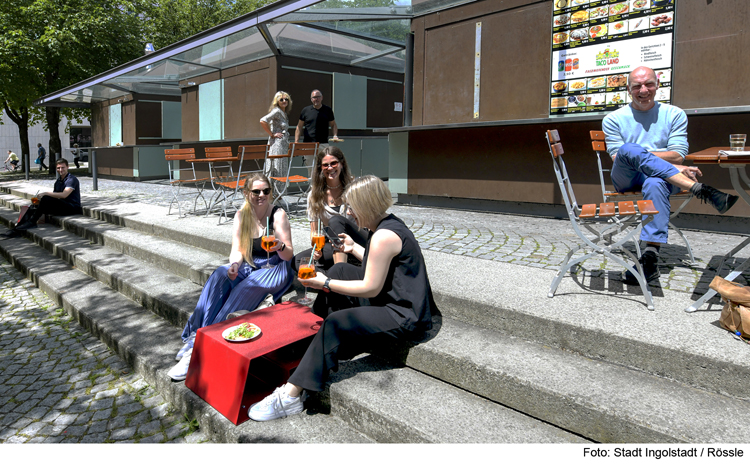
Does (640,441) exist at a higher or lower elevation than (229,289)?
lower

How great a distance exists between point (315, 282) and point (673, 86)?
5.27m

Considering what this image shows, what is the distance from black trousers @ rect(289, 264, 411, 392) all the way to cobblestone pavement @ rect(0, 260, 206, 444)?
0.76 metres

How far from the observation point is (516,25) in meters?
7.43

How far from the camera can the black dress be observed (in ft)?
9.15

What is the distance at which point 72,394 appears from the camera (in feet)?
11.8

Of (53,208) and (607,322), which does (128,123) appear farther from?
(607,322)

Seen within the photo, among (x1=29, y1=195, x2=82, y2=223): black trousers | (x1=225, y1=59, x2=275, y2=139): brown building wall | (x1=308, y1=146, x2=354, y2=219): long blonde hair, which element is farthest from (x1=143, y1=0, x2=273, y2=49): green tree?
(x1=308, y1=146, x2=354, y2=219): long blonde hair

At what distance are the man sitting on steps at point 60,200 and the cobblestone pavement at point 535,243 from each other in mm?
5036

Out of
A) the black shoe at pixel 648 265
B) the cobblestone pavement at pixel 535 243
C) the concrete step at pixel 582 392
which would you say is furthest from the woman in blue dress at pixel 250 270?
the black shoe at pixel 648 265

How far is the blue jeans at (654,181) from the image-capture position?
11.7ft

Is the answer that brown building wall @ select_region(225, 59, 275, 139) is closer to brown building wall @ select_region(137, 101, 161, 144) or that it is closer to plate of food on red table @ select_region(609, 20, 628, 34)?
brown building wall @ select_region(137, 101, 161, 144)

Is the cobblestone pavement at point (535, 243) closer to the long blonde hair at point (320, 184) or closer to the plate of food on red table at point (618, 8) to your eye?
the long blonde hair at point (320, 184)

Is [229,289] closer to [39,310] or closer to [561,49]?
[39,310]
